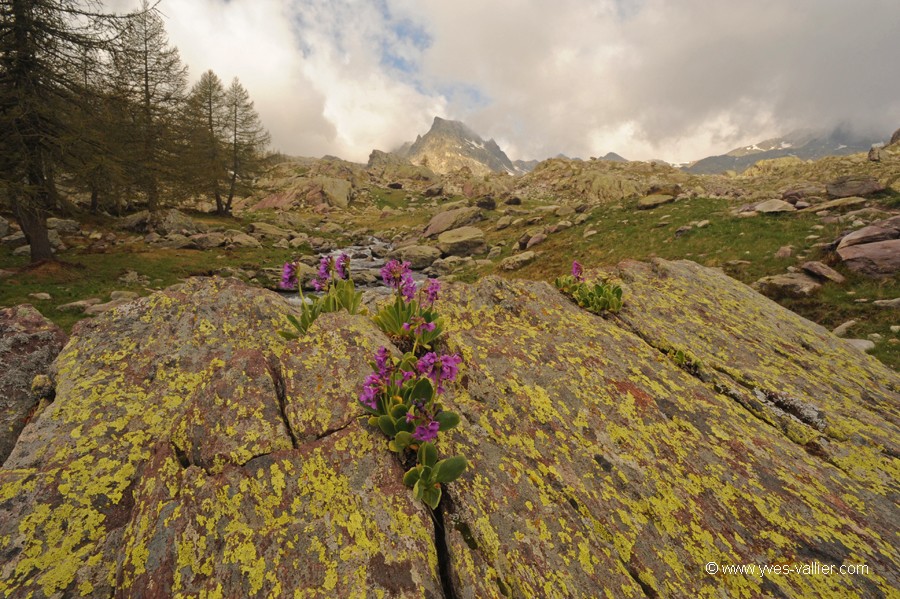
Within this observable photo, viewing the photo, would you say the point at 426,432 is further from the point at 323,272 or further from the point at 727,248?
the point at 727,248

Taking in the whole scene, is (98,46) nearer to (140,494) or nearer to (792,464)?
(140,494)

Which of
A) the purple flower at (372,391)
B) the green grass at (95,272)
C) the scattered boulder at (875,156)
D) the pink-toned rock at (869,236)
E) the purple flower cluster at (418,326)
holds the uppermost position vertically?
the scattered boulder at (875,156)

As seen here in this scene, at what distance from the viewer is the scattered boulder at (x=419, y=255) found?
37.4 meters

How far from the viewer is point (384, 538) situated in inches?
128

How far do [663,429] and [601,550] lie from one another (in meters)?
1.95

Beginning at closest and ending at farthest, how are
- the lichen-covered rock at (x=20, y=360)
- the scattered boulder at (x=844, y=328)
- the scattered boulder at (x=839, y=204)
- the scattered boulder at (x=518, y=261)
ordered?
1. the lichen-covered rock at (x=20, y=360)
2. the scattered boulder at (x=844, y=328)
3. the scattered boulder at (x=839, y=204)
4. the scattered boulder at (x=518, y=261)

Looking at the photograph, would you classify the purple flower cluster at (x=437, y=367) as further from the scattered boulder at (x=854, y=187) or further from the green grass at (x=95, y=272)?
the scattered boulder at (x=854, y=187)

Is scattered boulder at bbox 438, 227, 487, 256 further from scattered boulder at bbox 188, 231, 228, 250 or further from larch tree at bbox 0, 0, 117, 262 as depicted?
larch tree at bbox 0, 0, 117, 262

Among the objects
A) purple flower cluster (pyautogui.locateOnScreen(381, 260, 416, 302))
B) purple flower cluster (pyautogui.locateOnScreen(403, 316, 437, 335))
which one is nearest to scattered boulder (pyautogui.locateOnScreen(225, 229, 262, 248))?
purple flower cluster (pyautogui.locateOnScreen(381, 260, 416, 302))

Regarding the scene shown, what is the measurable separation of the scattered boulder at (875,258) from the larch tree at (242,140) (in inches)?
2689

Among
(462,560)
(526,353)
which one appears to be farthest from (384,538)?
(526,353)

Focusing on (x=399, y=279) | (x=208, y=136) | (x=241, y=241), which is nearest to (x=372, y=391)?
(x=399, y=279)

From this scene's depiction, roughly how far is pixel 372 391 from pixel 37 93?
96.8 ft

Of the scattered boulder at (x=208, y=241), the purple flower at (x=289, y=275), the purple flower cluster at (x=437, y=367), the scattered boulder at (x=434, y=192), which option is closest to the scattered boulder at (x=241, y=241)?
the scattered boulder at (x=208, y=241)
